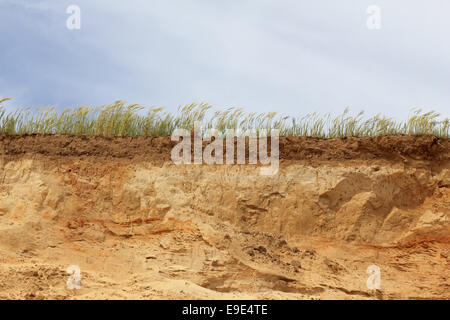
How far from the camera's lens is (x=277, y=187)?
32.6ft

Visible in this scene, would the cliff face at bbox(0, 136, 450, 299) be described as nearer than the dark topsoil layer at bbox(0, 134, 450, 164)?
Yes

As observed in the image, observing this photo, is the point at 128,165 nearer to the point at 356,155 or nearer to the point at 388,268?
the point at 356,155

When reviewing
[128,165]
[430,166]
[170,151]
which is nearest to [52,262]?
[128,165]

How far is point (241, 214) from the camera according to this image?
9828 millimetres

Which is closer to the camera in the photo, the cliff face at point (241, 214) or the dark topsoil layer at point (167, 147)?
the cliff face at point (241, 214)

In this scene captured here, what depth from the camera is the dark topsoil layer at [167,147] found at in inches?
400

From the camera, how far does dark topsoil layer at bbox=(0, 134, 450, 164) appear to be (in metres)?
10.2

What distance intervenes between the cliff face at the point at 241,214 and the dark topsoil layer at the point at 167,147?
0.02 m

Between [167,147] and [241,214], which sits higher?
[167,147]

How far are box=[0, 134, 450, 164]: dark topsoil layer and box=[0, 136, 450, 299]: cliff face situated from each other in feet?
0.06

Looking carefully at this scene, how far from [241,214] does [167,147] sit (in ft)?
5.78

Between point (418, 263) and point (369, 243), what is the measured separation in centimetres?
87

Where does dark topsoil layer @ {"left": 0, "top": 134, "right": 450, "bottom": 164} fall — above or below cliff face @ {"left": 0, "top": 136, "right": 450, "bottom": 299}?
above

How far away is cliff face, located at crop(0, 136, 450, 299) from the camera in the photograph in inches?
356
